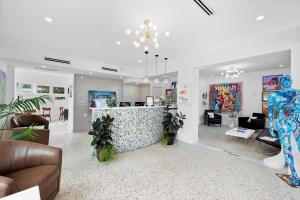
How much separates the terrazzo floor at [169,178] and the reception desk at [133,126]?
36 centimetres

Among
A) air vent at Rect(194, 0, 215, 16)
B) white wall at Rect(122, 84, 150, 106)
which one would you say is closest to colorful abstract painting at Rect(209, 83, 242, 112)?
white wall at Rect(122, 84, 150, 106)

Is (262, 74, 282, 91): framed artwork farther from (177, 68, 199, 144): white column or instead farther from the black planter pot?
the black planter pot

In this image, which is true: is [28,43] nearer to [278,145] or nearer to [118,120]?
[118,120]

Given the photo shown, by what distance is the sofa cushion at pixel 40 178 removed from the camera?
5.03 ft

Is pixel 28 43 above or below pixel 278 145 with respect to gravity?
above

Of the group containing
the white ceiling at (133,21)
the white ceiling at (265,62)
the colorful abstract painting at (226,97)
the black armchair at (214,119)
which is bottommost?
the black armchair at (214,119)

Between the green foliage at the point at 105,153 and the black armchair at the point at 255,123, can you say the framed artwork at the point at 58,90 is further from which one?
the black armchair at the point at 255,123

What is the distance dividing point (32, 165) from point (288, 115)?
430 cm

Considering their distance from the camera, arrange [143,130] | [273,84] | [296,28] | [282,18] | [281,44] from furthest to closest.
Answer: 1. [273,84]
2. [143,130]
3. [281,44]
4. [296,28]
5. [282,18]

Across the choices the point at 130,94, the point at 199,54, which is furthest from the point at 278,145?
the point at 130,94

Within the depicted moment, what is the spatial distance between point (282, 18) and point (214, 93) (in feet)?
19.0

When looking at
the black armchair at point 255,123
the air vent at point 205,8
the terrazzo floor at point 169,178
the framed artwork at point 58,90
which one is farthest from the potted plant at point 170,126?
the framed artwork at point 58,90

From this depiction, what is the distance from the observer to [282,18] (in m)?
2.49

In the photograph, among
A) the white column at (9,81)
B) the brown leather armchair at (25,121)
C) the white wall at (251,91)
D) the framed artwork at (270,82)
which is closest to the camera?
the brown leather armchair at (25,121)
